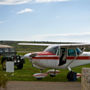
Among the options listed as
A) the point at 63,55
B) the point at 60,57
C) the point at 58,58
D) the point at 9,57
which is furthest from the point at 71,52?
the point at 9,57

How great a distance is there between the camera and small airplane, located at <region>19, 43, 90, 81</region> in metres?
14.6

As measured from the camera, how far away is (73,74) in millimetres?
15055

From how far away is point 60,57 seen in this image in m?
15.1

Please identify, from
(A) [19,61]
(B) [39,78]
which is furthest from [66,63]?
(A) [19,61]

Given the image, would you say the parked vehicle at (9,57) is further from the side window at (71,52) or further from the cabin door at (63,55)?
the side window at (71,52)

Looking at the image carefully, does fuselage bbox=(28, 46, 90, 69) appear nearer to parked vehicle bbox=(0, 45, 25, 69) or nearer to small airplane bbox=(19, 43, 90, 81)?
small airplane bbox=(19, 43, 90, 81)

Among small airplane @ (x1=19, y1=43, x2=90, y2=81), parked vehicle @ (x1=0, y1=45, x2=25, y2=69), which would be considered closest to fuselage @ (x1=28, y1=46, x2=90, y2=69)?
small airplane @ (x1=19, y1=43, x2=90, y2=81)

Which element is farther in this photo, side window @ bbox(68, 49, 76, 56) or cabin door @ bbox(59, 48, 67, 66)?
side window @ bbox(68, 49, 76, 56)

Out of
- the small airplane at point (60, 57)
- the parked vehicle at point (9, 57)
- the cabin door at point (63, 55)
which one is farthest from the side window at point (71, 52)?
the parked vehicle at point (9, 57)

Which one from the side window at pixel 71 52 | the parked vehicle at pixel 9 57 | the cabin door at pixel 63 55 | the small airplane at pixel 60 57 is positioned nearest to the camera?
the small airplane at pixel 60 57

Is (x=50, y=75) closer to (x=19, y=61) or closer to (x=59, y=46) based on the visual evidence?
(x=59, y=46)

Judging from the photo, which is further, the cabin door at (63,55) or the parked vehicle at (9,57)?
the parked vehicle at (9,57)

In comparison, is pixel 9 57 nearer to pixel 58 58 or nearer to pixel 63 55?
pixel 63 55

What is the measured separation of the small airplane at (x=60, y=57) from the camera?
1461 centimetres
